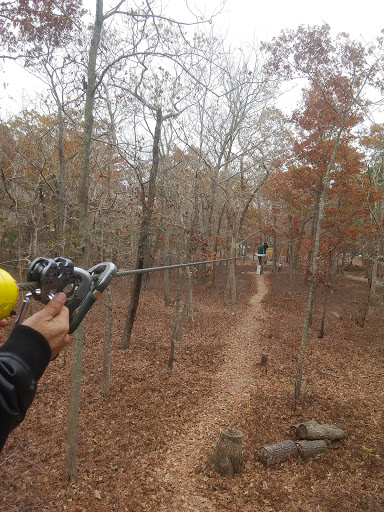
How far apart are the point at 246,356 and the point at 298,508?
7509mm

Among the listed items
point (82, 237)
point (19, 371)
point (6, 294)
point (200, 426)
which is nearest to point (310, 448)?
point (200, 426)

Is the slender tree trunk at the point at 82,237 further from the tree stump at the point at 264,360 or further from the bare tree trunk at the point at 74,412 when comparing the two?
the tree stump at the point at 264,360

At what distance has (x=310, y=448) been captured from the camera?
6723 mm

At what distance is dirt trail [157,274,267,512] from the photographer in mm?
5820

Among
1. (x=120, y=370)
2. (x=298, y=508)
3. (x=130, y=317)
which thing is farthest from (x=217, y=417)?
(x=130, y=317)

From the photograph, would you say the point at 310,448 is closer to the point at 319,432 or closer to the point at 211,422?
the point at 319,432

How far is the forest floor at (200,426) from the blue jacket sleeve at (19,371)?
555 centimetres

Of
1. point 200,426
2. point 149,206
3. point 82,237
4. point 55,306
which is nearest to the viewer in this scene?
point 55,306

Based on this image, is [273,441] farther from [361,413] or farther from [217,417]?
[361,413]

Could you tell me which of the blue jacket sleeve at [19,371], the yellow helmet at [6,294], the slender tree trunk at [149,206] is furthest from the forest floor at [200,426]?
the yellow helmet at [6,294]

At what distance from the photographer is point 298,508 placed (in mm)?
5230

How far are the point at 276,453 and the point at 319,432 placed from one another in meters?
1.17

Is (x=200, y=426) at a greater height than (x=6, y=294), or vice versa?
(x=6, y=294)

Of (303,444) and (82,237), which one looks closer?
(82,237)
